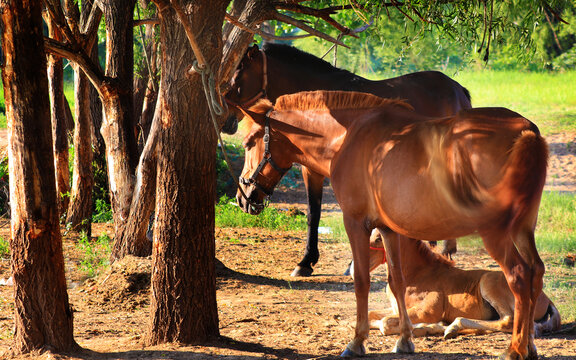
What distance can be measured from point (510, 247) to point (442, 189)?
1.95 feet

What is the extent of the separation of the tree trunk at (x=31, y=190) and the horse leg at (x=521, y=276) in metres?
3.07

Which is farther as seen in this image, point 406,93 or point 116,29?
point 406,93

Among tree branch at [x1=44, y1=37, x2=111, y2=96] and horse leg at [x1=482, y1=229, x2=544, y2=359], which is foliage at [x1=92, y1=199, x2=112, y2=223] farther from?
horse leg at [x1=482, y1=229, x2=544, y2=359]

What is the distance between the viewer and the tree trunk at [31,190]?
418 centimetres

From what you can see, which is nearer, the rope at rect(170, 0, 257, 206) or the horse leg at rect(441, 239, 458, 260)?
the rope at rect(170, 0, 257, 206)

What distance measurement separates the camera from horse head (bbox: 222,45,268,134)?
26.6 feet

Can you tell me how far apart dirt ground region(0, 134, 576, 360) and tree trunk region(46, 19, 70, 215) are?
0.91m

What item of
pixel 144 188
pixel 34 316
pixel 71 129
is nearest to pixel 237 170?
pixel 71 129

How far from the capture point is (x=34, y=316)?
14.2 ft

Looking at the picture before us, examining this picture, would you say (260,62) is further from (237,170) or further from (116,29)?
(237,170)

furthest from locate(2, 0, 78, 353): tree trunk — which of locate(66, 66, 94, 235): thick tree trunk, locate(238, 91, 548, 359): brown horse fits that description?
locate(66, 66, 94, 235): thick tree trunk

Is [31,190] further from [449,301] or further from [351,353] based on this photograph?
[449,301]

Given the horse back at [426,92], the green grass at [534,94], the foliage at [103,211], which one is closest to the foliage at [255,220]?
the foliage at [103,211]

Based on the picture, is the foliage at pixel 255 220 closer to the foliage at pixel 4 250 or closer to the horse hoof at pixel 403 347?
the foliage at pixel 4 250
